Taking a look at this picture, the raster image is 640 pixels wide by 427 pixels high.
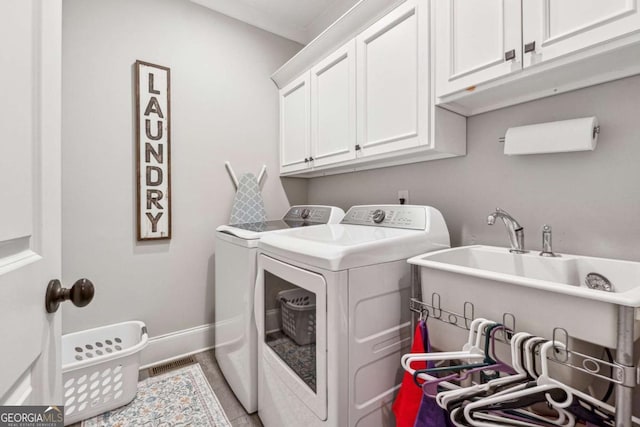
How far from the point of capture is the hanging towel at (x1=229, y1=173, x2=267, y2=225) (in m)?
2.38

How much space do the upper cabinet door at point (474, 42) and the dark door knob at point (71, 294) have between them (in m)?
1.50

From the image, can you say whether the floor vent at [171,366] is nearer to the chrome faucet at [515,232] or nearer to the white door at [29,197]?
the white door at [29,197]

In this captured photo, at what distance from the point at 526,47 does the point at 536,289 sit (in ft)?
2.91

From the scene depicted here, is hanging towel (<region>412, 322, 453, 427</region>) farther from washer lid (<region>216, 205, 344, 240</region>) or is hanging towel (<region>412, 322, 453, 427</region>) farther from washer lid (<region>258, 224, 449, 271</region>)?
washer lid (<region>216, 205, 344, 240</region>)

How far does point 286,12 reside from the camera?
2518 mm

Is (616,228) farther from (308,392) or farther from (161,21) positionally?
(161,21)

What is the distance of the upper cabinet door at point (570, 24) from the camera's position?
2.82ft

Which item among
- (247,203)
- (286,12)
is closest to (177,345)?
(247,203)

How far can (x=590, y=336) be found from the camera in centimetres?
73

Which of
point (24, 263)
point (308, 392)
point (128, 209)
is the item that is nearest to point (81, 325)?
point (128, 209)

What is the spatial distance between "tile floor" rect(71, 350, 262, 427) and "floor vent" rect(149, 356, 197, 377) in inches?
1.5

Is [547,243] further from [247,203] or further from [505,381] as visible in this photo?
[247,203]

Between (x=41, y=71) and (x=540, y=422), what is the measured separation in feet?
5.08

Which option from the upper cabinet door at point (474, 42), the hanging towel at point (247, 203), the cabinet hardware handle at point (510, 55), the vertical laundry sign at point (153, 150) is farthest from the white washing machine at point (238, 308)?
the cabinet hardware handle at point (510, 55)
